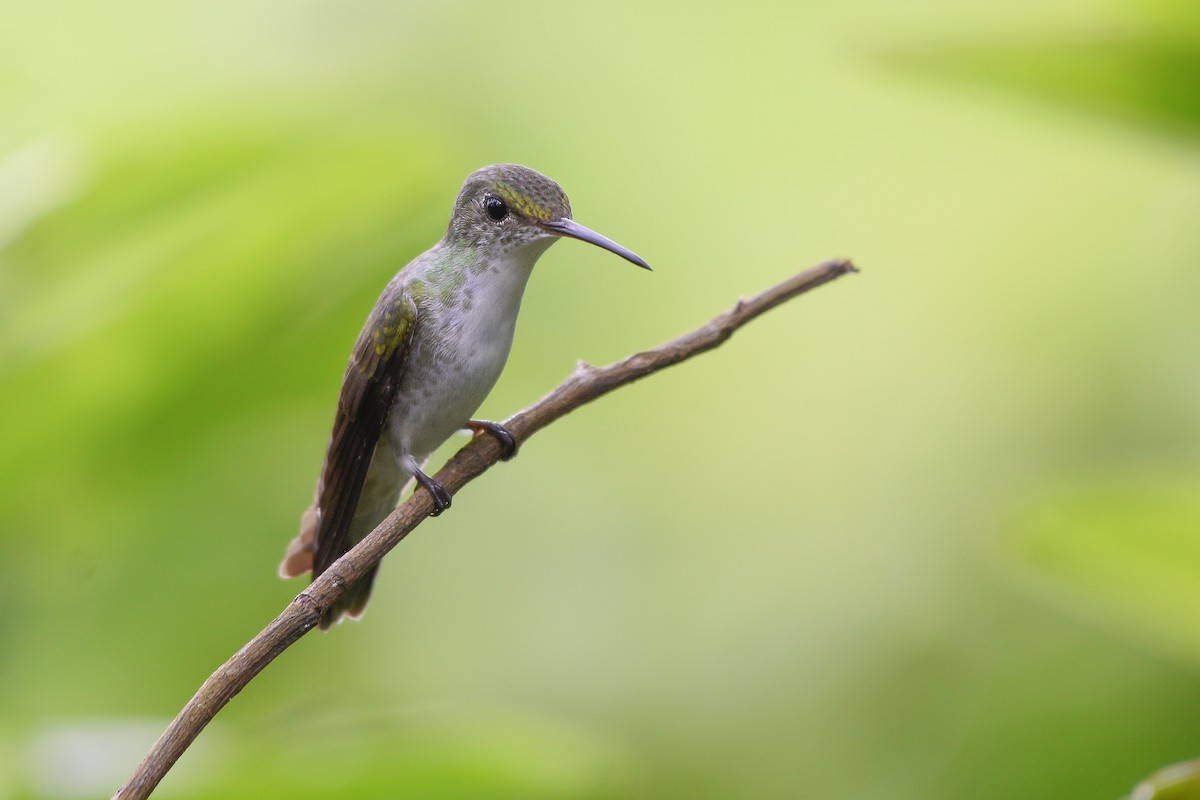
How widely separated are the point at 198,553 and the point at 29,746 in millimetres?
786

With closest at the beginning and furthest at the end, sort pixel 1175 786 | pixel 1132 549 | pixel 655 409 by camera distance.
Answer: pixel 1175 786 < pixel 1132 549 < pixel 655 409

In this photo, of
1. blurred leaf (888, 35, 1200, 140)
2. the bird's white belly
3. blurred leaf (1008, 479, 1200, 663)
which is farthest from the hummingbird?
blurred leaf (1008, 479, 1200, 663)

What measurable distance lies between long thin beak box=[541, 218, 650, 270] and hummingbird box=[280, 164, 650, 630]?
30mm

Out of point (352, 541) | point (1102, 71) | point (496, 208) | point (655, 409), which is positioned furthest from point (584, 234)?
point (655, 409)

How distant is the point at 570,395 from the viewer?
1.18 metres

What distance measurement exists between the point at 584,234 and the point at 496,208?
0.48 ft

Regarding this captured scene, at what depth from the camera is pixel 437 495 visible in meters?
1.24

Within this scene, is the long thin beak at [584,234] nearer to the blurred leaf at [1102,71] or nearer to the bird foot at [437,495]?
the bird foot at [437,495]

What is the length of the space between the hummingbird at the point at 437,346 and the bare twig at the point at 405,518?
74 millimetres

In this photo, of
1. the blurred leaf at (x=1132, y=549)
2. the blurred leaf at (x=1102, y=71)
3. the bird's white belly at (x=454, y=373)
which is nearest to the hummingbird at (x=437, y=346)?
the bird's white belly at (x=454, y=373)

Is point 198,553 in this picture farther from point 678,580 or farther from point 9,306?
point 678,580

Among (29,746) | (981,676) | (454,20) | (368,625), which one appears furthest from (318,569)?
(454,20)

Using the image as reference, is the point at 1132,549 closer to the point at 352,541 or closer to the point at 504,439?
the point at 504,439

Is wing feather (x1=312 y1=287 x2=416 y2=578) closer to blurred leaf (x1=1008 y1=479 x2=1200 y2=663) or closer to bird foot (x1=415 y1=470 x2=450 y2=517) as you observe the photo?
bird foot (x1=415 y1=470 x2=450 y2=517)
